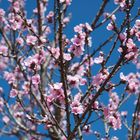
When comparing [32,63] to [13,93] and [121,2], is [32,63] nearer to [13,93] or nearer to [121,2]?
[13,93]

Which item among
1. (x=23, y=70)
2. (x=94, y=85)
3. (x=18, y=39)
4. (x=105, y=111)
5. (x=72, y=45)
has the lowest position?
(x=105, y=111)

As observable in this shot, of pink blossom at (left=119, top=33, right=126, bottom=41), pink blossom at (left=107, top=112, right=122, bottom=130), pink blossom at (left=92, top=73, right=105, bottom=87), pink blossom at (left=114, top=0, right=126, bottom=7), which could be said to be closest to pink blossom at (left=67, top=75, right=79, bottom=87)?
pink blossom at (left=92, top=73, right=105, bottom=87)

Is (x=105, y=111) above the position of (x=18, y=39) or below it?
below

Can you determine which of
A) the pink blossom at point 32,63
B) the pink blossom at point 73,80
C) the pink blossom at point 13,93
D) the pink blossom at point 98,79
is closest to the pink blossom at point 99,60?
the pink blossom at point 98,79

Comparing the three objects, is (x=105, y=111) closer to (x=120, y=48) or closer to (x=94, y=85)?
(x=94, y=85)

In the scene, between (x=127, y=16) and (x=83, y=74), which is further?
(x=83, y=74)

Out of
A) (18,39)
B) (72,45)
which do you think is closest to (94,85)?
(72,45)

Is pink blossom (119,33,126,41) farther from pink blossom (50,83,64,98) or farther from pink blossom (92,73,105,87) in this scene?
pink blossom (50,83,64,98)

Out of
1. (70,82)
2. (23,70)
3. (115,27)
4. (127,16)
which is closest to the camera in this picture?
(127,16)

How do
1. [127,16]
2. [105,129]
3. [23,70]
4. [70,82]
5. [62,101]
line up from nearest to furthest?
1. [127,16]
2. [62,101]
3. [70,82]
4. [105,129]
5. [23,70]

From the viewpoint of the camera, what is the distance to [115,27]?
11.1 feet

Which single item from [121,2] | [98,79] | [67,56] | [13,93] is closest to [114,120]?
[98,79]

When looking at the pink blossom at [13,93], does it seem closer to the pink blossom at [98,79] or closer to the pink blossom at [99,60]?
the pink blossom at [98,79]

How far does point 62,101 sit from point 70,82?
0.36m
